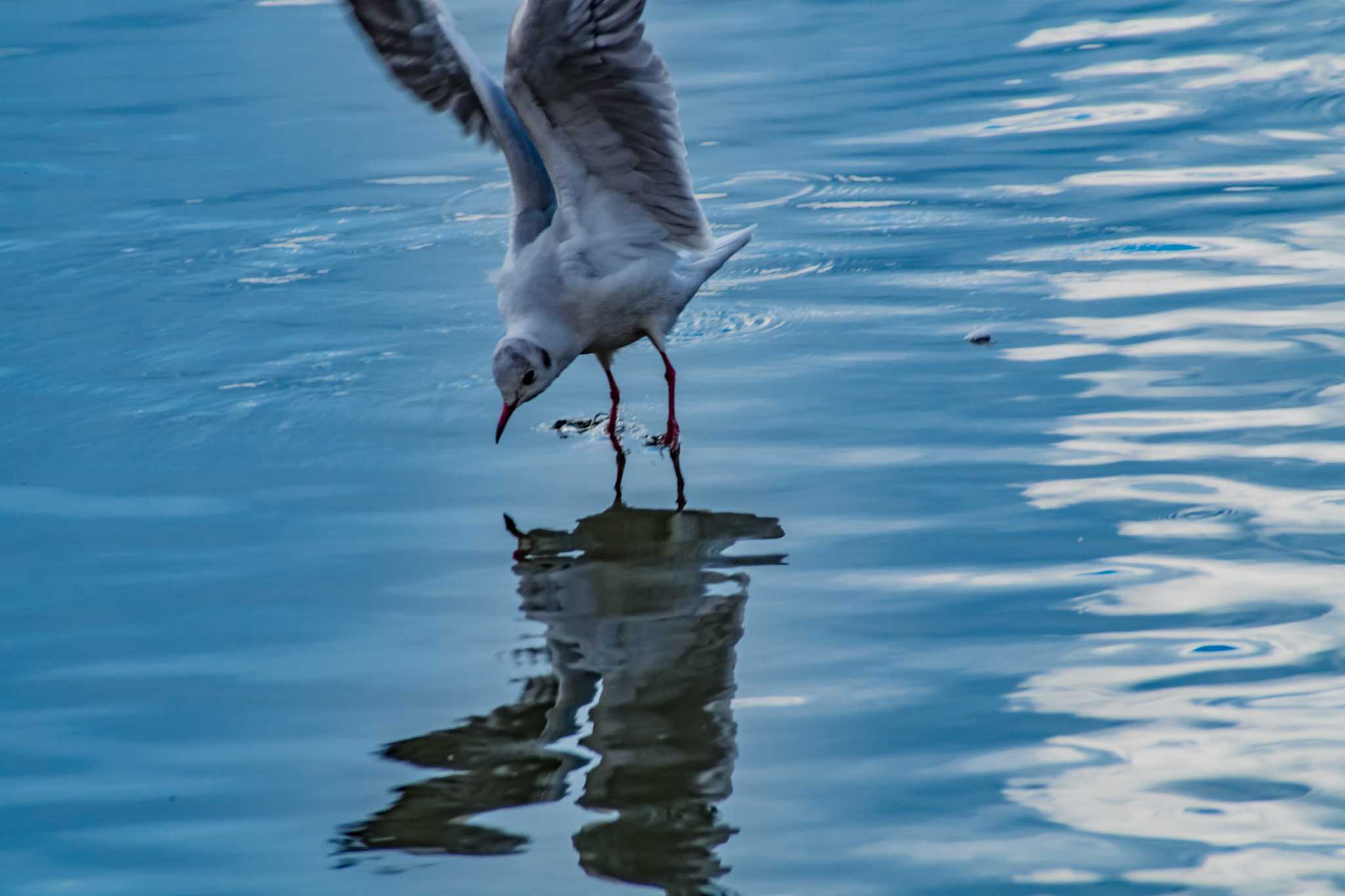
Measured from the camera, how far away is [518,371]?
5738mm

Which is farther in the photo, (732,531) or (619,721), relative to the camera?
(732,531)

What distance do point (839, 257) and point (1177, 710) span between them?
3.85 metres

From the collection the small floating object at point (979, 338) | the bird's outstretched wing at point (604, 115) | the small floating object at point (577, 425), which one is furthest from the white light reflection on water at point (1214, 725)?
the bird's outstretched wing at point (604, 115)

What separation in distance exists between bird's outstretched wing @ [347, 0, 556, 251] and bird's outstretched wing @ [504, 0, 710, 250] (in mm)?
268

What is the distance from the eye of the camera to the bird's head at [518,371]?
572cm

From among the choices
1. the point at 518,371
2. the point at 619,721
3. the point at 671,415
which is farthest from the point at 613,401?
the point at 619,721

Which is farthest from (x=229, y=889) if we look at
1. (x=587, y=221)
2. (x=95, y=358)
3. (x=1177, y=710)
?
(x=95, y=358)

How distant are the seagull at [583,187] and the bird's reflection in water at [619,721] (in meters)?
0.82

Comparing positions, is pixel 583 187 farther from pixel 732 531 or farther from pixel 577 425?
pixel 732 531

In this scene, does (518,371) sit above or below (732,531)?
above

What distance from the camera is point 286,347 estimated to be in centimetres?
687

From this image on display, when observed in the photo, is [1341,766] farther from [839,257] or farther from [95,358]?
[95,358]

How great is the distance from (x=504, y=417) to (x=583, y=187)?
95 centimetres

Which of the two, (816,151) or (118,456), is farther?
(816,151)
